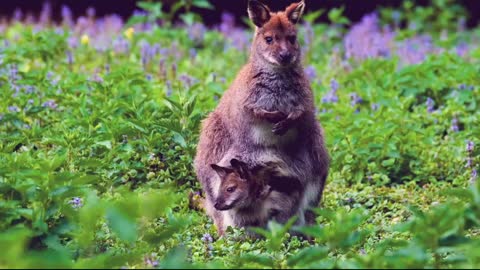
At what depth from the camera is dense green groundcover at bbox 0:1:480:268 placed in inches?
172

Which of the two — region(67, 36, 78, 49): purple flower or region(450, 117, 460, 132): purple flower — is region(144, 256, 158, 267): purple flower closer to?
region(450, 117, 460, 132): purple flower

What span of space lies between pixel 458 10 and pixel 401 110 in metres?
7.00

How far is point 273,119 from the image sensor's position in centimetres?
620

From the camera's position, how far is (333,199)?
725 centimetres

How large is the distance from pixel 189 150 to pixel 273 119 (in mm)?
1058

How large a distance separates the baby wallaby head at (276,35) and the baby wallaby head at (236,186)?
0.78 metres

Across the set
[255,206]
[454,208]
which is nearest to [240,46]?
[255,206]

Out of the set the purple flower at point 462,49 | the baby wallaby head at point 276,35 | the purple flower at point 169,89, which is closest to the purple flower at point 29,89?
the purple flower at point 169,89

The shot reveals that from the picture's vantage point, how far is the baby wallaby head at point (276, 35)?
6.37 metres

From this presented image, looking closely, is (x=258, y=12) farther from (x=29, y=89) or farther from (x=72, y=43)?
(x=72, y=43)

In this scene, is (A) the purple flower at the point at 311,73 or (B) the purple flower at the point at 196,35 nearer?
(A) the purple flower at the point at 311,73

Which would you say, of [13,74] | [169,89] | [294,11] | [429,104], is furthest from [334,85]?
[13,74]

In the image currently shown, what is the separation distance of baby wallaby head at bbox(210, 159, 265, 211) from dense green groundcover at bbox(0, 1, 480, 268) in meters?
0.20

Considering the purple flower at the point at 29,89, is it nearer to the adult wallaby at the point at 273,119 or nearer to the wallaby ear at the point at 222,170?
the adult wallaby at the point at 273,119
